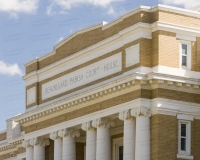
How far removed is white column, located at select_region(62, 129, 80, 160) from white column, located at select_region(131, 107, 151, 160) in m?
9.09

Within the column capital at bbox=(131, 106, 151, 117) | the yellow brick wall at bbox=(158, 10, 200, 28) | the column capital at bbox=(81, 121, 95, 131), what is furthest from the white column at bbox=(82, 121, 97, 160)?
the yellow brick wall at bbox=(158, 10, 200, 28)

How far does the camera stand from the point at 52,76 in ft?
169

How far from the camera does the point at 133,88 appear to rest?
41.5 metres

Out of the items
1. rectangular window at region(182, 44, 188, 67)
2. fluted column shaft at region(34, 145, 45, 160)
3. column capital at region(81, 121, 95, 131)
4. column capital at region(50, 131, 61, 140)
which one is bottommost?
fluted column shaft at region(34, 145, 45, 160)

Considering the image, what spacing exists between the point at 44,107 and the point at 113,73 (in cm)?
825

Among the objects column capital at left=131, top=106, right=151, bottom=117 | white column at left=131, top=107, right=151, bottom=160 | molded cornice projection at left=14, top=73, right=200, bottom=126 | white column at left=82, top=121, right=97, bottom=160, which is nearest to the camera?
white column at left=131, top=107, right=151, bottom=160

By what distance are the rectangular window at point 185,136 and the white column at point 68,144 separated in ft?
33.7

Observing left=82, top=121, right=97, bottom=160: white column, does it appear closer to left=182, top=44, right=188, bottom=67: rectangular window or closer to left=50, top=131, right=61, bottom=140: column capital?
left=50, top=131, right=61, bottom=140: column capital

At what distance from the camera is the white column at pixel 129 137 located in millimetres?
41312

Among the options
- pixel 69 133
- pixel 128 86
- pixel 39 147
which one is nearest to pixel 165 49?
pixel 128 86

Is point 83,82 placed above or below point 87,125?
above

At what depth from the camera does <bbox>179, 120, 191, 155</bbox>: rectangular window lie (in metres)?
41.4

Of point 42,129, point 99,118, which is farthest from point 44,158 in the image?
point 99,118

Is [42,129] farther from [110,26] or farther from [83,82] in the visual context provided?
[110,26]
